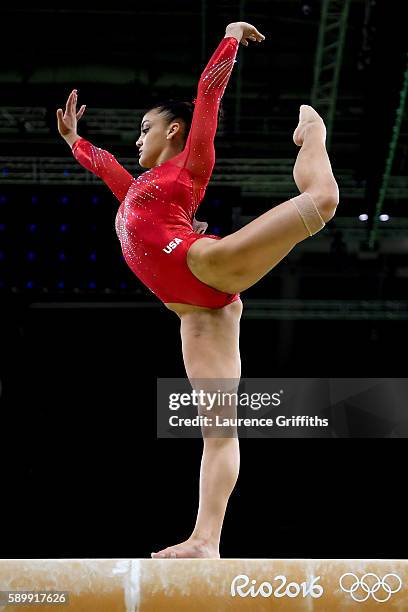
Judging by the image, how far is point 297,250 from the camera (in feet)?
31.6

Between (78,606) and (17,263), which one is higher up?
(17,263)

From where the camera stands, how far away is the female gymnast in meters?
Result: 2.57

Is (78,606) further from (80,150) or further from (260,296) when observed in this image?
(260,296)

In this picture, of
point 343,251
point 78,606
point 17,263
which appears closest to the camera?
point 78,606

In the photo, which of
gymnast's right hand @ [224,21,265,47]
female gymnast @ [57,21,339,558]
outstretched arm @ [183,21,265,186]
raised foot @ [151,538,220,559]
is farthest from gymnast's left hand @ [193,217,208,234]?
raised foot @ [151,538,220,559]

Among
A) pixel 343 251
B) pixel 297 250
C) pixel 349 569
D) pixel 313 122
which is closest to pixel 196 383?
pixel 349 569

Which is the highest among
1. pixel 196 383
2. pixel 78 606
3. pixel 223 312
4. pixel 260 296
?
pixel 260 296

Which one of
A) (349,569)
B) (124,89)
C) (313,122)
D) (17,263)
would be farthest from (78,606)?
(124,89)

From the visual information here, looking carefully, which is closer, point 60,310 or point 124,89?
point 124,89

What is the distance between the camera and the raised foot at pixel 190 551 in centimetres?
246

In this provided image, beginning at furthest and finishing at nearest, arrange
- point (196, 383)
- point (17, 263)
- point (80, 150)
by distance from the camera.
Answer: point (17, 263)
point (80, 150)
point (196, 383)

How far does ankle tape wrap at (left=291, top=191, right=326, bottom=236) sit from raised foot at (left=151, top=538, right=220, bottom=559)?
1024 millimetres

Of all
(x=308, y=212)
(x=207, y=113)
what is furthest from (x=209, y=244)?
(x=207, y=113)

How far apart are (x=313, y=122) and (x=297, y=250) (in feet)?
22.4
